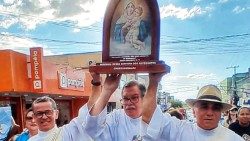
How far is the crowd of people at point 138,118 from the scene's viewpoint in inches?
115

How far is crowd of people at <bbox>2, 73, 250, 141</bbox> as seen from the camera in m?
2.91

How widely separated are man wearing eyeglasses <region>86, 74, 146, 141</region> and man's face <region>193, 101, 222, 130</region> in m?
0.49

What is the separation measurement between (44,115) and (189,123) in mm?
1489

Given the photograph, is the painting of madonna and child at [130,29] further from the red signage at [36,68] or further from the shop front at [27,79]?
the red signage at [36,68]

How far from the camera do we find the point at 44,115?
4.00 metres

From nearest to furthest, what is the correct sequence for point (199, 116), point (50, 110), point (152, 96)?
point (152, 96) < point (199, 116) < point (50, 110)

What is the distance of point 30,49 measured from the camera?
49.9ft

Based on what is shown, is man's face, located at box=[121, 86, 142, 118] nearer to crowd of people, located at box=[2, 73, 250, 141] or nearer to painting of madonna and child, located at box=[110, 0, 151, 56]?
crowd of people, located at box=[2, 73, 250, 141]

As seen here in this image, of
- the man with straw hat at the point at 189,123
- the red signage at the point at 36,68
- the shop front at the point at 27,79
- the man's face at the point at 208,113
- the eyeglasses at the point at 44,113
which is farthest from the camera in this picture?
the red signage at the point at 36,68

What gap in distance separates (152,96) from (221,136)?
0.89 metres

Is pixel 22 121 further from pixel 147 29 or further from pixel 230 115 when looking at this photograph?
pixel 147 29

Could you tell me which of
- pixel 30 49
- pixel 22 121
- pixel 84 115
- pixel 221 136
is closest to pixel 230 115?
pixel 221 136

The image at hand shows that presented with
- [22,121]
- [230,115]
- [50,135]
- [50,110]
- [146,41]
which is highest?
[146,41]

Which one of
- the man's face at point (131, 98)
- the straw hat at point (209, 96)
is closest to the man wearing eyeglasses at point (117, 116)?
the man's face at point (131, 98)
